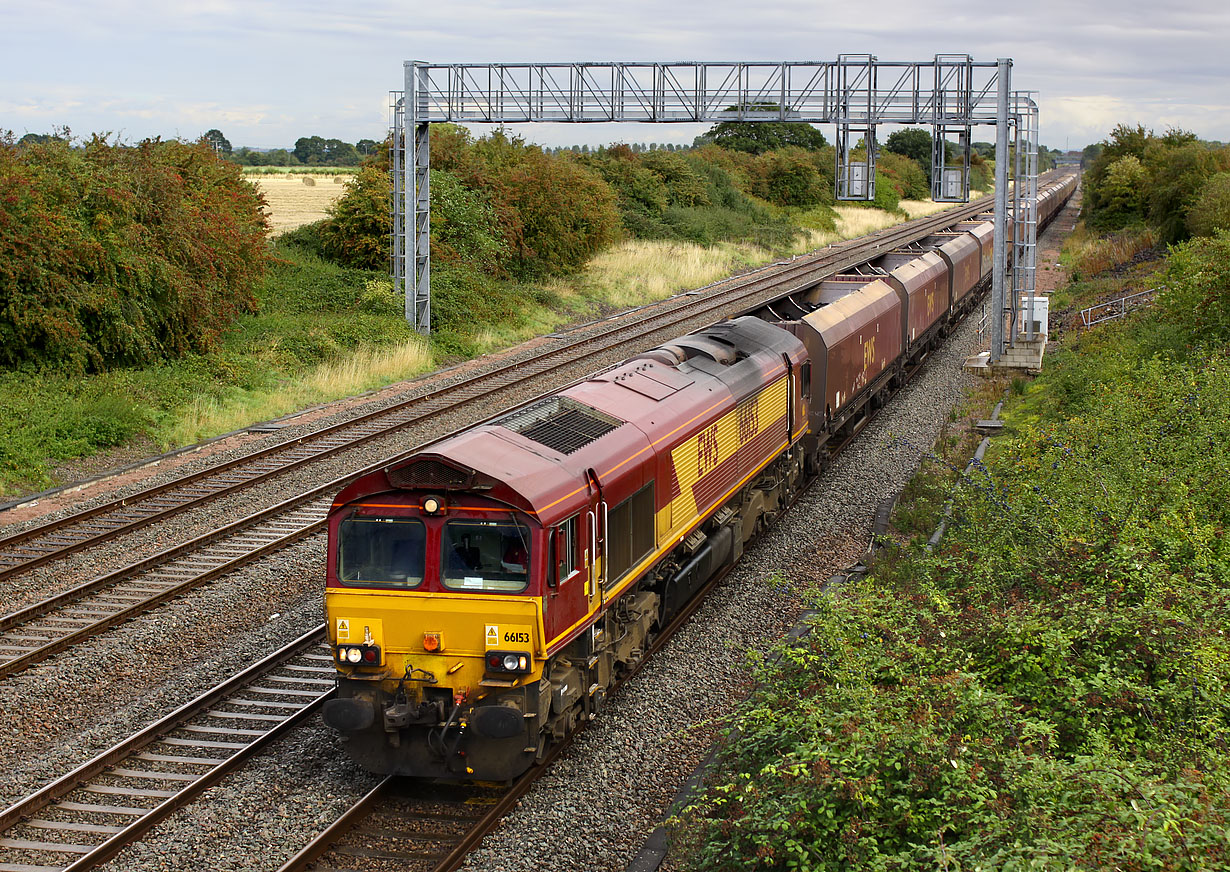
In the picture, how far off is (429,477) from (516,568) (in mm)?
1072

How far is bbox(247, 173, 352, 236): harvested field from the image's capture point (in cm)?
4460

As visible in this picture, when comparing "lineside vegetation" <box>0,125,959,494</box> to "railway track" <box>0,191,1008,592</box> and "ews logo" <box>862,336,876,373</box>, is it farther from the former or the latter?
"ews logo" <box>862,336,876,373</box>

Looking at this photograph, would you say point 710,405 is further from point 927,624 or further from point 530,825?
point 530,825

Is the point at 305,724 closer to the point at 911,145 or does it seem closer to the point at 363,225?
the point at 363,225

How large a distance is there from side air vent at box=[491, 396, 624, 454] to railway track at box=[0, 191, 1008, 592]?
310 inches

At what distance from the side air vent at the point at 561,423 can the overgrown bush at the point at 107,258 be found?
1401 cm

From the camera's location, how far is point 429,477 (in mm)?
9516

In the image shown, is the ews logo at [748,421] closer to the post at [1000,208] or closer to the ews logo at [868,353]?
the ews logo at [868,353]

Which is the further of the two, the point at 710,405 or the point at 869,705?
the point at 710,405

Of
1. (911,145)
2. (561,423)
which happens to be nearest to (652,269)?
(561,423)

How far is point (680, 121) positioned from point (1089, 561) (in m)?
19.4

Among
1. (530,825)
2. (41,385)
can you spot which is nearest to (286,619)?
(530,825)

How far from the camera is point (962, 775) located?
6789mm

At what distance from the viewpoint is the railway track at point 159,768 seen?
9.02 metres
